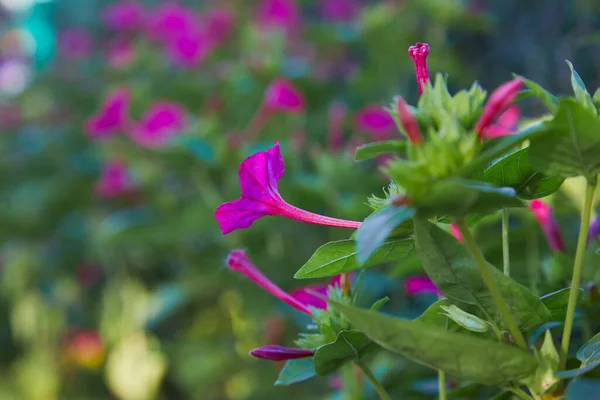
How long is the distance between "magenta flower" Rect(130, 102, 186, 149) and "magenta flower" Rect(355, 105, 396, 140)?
0.39m

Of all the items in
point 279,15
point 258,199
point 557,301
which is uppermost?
point 279,15

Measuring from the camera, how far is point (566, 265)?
1.72 ft

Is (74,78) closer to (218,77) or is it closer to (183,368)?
(218,77)

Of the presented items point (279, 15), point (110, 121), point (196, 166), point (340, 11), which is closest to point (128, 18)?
point (279, 15)

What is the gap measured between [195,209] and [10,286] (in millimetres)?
1157

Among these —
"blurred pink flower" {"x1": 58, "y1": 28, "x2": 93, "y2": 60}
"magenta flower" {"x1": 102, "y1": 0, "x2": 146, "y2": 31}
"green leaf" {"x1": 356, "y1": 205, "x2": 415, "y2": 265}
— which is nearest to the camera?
"green leaf" {"x1": 356, "y1": 205, "x2": 415, "y2": 265}

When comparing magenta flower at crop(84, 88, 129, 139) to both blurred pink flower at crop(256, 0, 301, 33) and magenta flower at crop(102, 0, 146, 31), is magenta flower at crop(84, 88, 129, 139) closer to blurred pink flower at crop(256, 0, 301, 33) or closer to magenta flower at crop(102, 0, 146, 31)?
blurred pink flower at crop(256, 0, 301, 33)

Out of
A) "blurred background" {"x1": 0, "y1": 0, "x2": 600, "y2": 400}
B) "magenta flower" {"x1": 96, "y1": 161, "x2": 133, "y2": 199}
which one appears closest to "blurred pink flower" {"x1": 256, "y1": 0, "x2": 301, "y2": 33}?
"blurred background" {"x1": 0, "y1": 0, "x2": 600, "y2": 400}

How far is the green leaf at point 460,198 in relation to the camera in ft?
0.95

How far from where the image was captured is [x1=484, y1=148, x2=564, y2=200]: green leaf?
1.23 ft

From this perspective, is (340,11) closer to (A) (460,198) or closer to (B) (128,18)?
(B) (128,18)

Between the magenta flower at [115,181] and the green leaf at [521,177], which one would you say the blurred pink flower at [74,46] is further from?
the green leaf at [521,177]

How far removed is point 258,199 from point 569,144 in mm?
194

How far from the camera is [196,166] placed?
1.27 m
